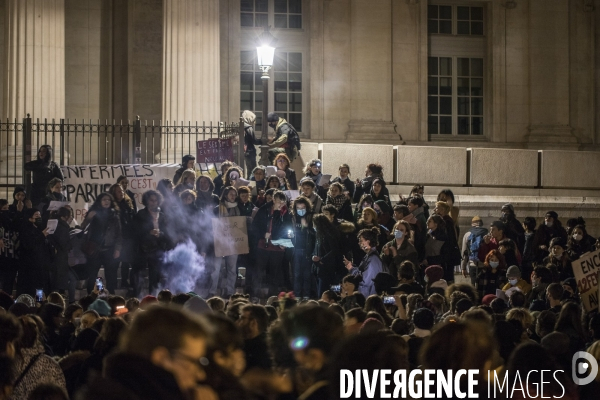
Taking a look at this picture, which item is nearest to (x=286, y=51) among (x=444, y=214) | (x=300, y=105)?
(x=300, y=105)

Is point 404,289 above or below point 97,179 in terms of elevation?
below

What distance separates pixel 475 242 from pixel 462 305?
299 inches

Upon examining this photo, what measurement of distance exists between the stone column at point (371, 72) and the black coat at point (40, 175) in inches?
424

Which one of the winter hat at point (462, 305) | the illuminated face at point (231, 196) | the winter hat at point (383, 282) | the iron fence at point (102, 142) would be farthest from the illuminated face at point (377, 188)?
the winter hat at point (462, 305)

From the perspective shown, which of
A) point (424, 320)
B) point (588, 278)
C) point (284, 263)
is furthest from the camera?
point (284, 263)

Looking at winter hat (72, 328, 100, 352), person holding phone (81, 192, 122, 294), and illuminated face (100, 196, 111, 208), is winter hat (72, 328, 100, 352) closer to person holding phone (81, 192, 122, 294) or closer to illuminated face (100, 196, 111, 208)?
person holding phone (81, 192, 122, 294)

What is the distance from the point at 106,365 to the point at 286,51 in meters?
24.2

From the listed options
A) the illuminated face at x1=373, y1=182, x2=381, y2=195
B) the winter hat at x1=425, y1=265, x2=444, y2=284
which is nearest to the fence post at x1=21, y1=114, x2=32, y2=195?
the illuminated face at x1=373, y1=182, x2=381, y2=195

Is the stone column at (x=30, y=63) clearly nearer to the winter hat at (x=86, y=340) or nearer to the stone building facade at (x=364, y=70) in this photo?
the stone building facade at (x=364, y=70)

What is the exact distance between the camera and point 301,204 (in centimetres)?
1647

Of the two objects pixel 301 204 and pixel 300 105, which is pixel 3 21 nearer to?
pixel 300 105

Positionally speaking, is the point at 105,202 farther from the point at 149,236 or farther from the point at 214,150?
the point at 214,150

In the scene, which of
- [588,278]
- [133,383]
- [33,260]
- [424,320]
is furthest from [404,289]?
[133,383]

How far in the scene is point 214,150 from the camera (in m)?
19.6
